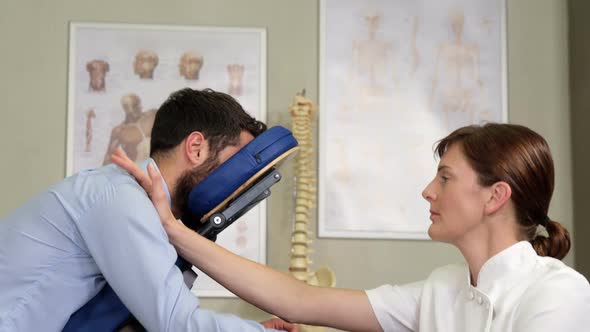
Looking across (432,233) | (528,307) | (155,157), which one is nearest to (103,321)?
(155,157)

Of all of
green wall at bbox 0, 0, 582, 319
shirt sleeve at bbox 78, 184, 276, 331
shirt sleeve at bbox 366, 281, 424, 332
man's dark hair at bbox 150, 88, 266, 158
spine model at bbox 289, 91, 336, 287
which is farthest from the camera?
green wall at bbox 0, 0, 582, 319

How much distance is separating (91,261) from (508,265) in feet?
3.07

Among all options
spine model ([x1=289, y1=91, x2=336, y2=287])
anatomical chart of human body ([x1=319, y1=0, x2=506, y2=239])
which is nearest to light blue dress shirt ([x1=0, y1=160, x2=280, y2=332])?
spine model ([x1=289, y1=91, x2=336, y2=287])

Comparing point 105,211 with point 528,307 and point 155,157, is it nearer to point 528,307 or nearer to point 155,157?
point 155,157

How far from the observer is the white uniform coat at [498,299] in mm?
1551

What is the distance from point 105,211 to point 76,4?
184cm

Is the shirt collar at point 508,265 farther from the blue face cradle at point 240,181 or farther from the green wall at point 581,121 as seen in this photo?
the green wall at point 581,121

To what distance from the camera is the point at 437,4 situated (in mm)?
3182

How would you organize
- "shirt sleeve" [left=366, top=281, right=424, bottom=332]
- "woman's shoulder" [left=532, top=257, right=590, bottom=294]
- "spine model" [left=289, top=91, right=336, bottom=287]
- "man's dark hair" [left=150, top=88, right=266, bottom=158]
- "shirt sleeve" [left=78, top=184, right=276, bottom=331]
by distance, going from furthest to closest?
1. "spine model" [left=289, top=91, right=336, bottom=287]
2. "shirt sleeve" [left=366, top=281, right=424, bottom=332]
3. "man's dark hair" [left=150, top=88, right=266, bottom=158]
4. "woman's shoulder" [left=532, top=257, right=590, bottom=294]
5. "shirt sleeve" [left=78, top=184, right=276, bottom=331]

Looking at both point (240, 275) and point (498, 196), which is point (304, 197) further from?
point (498, 196)

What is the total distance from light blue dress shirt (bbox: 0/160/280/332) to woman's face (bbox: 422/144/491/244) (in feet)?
1.79

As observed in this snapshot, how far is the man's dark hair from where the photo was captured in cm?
179

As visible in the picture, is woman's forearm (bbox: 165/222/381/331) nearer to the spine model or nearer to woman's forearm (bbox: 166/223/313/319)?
woman's forearm (bbox: 166/223/313/319)

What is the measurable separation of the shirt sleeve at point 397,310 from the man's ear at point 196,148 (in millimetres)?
570
